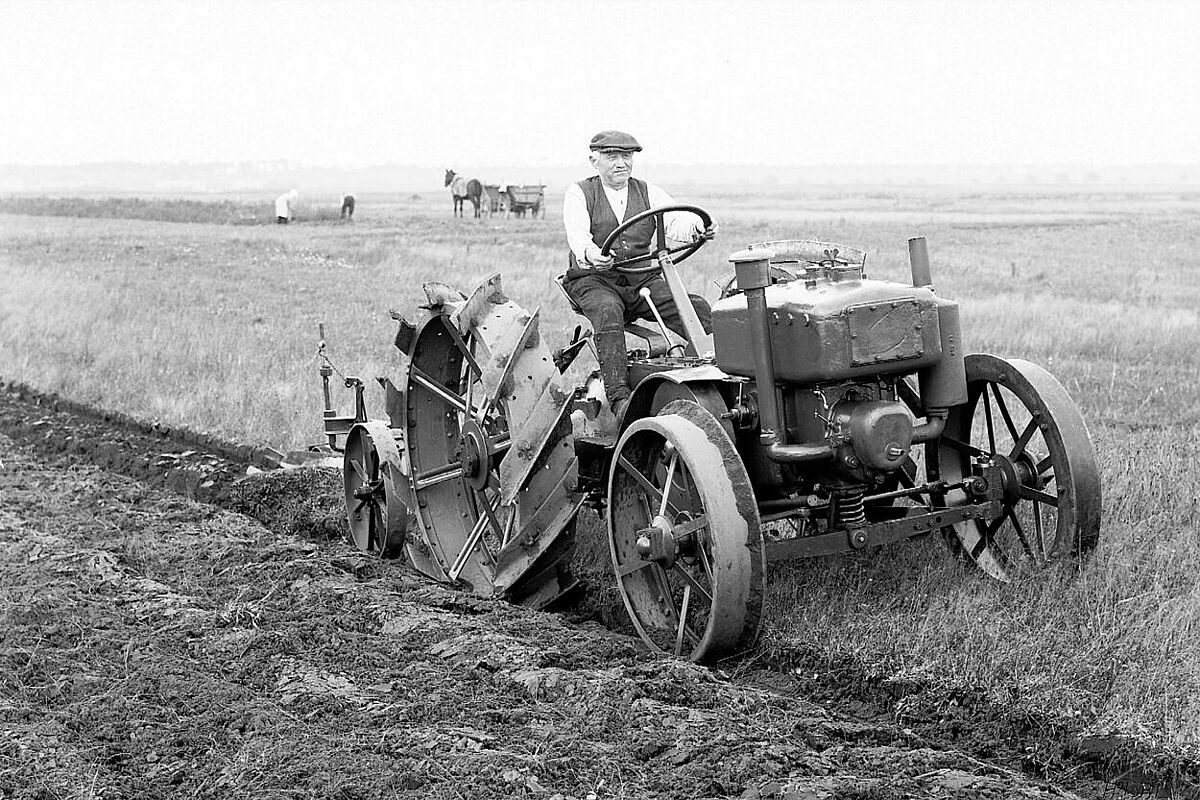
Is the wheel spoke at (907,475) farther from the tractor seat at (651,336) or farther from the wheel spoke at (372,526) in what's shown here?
the wheel spoke at (372,526)

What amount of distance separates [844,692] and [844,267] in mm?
1775

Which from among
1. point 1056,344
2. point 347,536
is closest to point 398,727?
point 347,536

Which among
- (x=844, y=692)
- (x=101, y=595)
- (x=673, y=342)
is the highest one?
(x=673, y=342)

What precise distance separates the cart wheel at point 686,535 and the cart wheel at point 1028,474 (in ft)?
4.52

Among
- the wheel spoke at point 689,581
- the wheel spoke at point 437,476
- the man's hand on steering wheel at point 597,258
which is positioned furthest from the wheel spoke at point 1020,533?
the wheel spoke at point 437,476

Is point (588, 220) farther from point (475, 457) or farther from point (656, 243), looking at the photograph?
point (475, 457)

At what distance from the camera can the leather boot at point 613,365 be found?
6.49 metres

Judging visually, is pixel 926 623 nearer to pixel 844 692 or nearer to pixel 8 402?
pixel 844 692

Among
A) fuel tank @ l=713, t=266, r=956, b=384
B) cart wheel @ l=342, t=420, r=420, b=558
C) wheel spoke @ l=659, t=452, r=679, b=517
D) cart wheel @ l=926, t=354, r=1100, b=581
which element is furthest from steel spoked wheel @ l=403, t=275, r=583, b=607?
cart wheel @ l=926, t=354, r=1100, b=581

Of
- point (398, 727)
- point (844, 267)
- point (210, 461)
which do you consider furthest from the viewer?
point (210, 461)

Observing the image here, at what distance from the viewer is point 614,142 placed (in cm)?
698

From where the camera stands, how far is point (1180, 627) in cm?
540

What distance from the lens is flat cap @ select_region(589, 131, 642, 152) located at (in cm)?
698

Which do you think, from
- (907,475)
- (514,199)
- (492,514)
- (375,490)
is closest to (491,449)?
(492,514)
